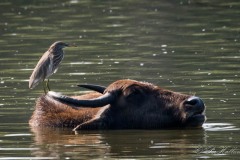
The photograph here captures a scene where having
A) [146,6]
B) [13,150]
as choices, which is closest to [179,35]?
[146,6]

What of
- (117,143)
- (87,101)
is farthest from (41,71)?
(117,143)

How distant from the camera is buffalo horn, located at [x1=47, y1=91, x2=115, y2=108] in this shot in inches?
673

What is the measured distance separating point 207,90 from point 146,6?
17.9 m

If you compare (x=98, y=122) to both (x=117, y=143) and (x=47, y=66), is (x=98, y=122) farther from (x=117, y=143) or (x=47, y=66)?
(x=47, y=66)

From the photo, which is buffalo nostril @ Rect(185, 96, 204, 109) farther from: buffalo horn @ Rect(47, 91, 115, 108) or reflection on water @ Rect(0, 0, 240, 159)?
buffalo horn @ Rect(47, 91, 115, 108)

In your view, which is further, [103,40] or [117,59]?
[103,40]

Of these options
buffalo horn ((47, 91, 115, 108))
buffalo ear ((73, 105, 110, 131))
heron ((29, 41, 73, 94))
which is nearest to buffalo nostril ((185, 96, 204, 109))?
buffalo horn ((47, 91, 115, 108))

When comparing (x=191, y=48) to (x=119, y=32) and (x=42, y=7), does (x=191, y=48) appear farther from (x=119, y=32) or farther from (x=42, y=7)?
(x=42, y=7)

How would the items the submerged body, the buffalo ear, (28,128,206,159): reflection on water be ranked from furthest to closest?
the submerged body → the buffalo ear → (28,128,206,159): reflection on water

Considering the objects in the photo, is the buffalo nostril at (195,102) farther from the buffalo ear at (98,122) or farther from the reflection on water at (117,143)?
the buffalo ear at (98,122)

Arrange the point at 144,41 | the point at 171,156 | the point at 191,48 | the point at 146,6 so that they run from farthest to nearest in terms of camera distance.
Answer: the point at 146,6, the point at 144,41, the point at 191,48, the point at 171,156

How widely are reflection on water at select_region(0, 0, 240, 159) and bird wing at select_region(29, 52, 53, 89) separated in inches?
11.5

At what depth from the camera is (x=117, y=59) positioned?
25.8 meters

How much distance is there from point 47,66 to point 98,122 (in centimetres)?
466
